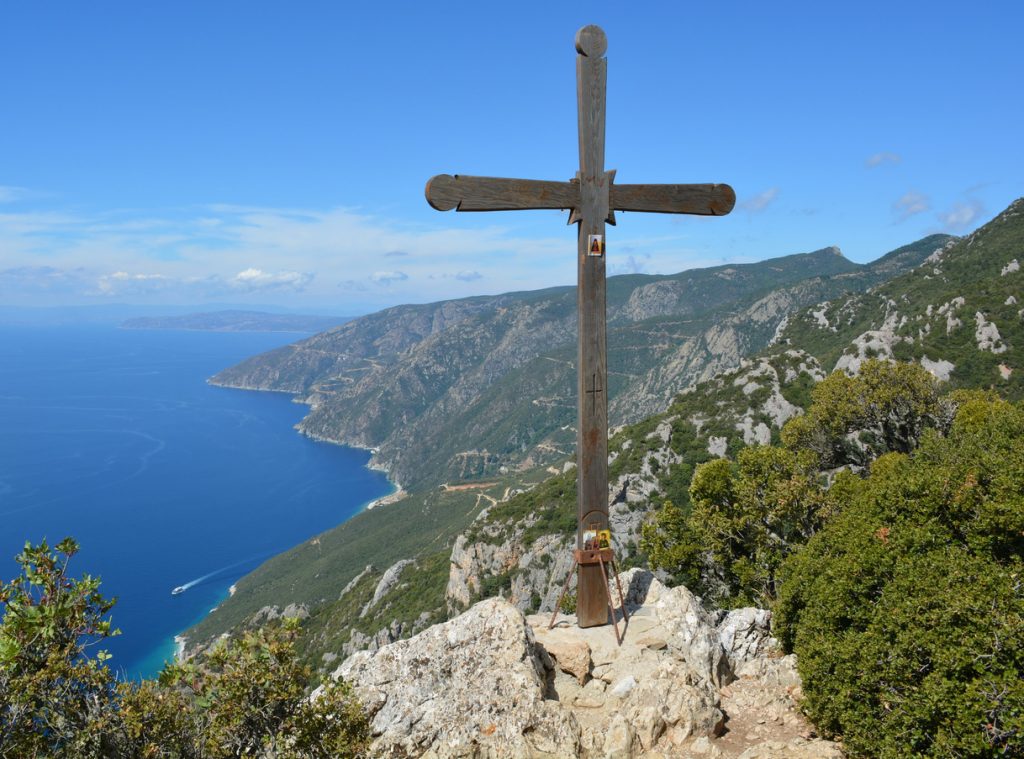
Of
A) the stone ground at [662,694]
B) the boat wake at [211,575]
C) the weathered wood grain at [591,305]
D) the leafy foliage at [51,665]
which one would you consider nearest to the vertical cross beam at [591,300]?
the weathered wood grain at [591,305]

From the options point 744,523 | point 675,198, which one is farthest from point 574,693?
point 744,523

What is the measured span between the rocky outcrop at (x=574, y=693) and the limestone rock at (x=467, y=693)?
1cm

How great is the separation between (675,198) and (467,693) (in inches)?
244

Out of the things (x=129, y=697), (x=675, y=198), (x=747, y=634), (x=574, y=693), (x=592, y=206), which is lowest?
(x=747, y=634)

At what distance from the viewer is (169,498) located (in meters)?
172

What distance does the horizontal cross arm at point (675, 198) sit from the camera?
740 centimetres

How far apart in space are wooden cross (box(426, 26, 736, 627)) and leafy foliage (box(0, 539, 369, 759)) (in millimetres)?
3635

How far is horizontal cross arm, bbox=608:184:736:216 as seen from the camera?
7.40m

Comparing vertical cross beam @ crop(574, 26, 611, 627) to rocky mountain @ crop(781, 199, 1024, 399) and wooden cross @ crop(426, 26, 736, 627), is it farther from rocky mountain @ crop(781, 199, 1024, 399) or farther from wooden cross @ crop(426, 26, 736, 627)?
rocky mountain @ crop(781, 199, 1024, 399)

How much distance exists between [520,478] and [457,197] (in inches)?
4862

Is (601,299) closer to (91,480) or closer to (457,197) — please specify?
(457,197)

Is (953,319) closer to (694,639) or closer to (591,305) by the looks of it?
(694,639)

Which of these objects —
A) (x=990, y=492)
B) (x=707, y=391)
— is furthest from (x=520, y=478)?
(x=990, y=492)

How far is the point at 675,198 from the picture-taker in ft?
24.9
